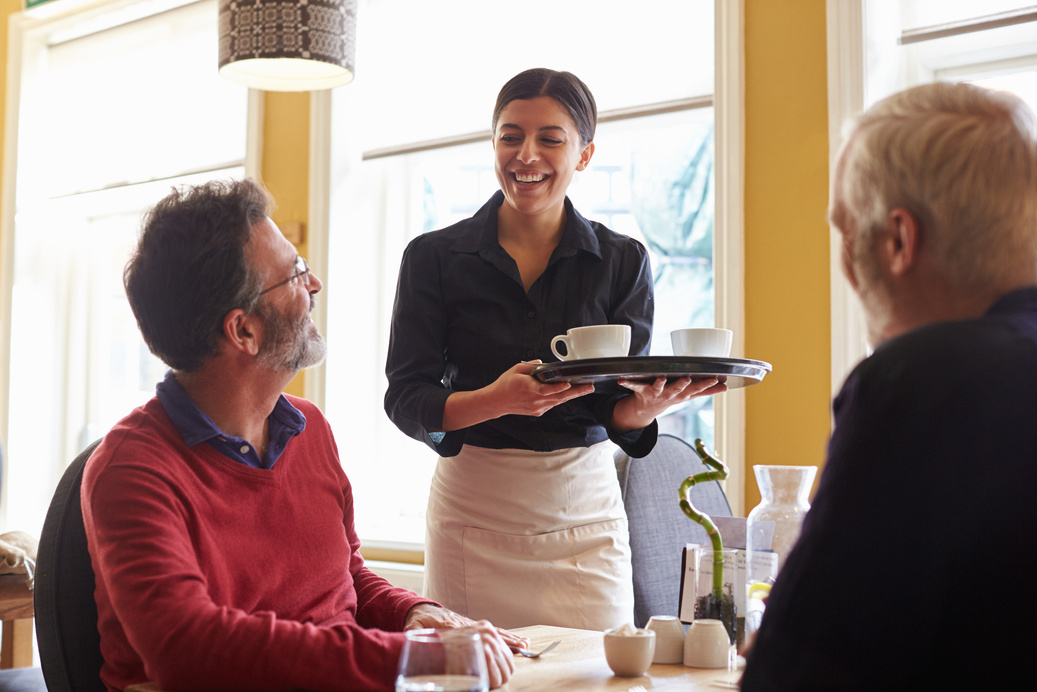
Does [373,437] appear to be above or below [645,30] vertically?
below

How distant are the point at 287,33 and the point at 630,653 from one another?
6.53ft

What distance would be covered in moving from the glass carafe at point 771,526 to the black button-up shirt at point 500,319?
0.57 metres

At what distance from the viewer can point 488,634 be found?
1186 mm

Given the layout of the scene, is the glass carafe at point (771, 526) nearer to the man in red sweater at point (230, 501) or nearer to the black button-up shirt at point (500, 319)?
the man in red sweater at point (230, 501)

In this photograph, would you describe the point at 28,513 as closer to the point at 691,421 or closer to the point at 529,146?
the point at 691,421

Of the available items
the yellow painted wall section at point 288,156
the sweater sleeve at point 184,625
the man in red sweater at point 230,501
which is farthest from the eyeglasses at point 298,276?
the yellow painted wall section at point 288,156

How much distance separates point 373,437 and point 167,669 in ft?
9.51

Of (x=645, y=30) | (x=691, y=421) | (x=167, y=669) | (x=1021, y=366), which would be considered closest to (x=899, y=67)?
(x=645, y=30)

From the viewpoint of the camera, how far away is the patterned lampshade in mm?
2561

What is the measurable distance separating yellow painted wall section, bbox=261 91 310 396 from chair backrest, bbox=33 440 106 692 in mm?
2503

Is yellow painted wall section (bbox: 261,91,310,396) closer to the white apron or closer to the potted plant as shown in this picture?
the white apron

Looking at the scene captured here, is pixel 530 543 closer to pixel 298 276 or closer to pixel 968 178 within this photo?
pixel 298 276

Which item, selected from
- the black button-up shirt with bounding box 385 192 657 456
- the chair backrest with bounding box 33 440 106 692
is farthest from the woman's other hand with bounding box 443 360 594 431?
the chair backrest with bounding box 33 440 106 692

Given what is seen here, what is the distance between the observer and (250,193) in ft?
4.85
